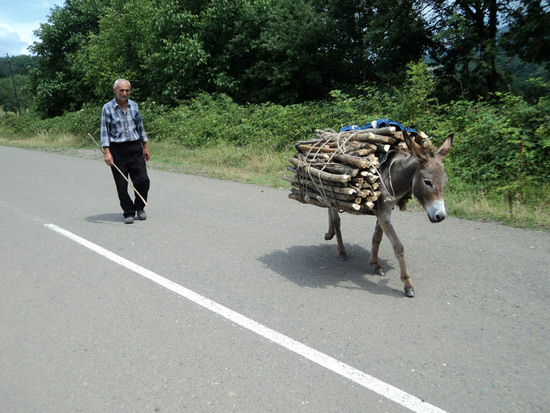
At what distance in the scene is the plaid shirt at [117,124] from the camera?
6.67 meters

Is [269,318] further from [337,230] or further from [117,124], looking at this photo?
[117,124]

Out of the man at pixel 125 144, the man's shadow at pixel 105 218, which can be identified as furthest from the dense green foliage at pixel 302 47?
the man's shadow at pixel 105 218

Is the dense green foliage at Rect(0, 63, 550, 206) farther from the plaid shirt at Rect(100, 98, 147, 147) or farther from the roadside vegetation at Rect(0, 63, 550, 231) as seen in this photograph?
the plaid shirt at Rect(100, 98, 147, 147)

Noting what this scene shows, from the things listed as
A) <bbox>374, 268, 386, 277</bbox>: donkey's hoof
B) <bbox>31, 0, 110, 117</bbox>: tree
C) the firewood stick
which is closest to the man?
the firewood stick

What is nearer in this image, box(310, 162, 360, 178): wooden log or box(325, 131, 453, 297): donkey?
box(325, 131, 453, 297): donkey

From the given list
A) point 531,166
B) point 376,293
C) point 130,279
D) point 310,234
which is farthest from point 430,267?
point 531,166

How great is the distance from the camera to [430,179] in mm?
3756

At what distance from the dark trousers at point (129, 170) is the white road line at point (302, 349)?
208 cm

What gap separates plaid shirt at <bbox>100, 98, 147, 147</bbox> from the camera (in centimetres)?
667

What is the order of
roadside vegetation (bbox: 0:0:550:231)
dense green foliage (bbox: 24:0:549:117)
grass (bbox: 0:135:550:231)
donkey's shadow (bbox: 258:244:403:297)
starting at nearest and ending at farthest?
donkey's shadow (bbox: 258:244:403:297)
grass (bbox: 0:135:550:231)
roadside vegetation (bbox: 0:0:550:231)
dense green foliage (bbox: 24:0:549:117)

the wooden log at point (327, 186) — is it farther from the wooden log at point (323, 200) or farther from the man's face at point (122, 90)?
the man's face at point (122, 90)

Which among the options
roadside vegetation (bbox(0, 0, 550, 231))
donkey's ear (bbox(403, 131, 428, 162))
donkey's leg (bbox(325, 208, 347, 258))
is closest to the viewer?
donkey's ear (bbox(403, 131, 428, 162))

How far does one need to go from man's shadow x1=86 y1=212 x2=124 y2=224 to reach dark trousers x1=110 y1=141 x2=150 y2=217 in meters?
0.33

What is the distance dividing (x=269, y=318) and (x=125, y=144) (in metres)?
4.54
